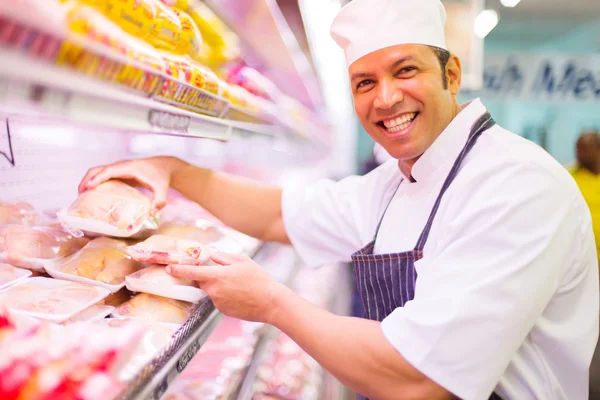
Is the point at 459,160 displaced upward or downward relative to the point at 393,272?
upward

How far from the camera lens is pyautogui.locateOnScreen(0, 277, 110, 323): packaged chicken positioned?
2.94ft

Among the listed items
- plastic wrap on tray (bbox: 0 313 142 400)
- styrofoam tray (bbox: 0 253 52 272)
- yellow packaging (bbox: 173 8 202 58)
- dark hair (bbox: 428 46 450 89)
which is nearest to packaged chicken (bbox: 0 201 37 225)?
styrofoam tray (bbox: 0 253 52 272)

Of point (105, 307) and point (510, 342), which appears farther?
point (105, 307)

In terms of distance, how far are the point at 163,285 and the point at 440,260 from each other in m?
0.63

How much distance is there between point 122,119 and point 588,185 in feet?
12.3

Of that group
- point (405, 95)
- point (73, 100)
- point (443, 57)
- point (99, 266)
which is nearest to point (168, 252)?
point (99, 266)

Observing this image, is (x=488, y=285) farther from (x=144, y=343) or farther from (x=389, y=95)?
(x=144, y=343)

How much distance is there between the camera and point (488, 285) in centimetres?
93

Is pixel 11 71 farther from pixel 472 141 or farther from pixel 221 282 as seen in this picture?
pixel 472 141

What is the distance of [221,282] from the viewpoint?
110 cm

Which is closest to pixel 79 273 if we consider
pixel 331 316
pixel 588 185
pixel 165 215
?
pixel 331 316

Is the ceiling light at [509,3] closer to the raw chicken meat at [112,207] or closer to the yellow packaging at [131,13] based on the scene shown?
the yellow packaging at [131,13]

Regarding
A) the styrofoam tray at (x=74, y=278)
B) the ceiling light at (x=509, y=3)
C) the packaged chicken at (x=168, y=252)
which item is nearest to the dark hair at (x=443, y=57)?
the packaged chicken at (x=168, y=252)

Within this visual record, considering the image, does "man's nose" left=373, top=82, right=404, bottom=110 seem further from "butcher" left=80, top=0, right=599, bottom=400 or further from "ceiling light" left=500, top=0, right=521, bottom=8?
"ceiling light" left=500, top=0, right=521, bottom=8
